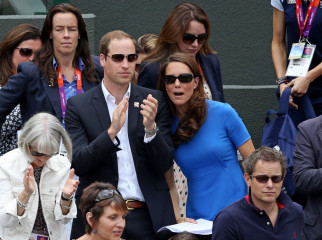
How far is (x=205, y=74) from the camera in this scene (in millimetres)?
6285

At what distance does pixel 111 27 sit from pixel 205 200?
14.7ft

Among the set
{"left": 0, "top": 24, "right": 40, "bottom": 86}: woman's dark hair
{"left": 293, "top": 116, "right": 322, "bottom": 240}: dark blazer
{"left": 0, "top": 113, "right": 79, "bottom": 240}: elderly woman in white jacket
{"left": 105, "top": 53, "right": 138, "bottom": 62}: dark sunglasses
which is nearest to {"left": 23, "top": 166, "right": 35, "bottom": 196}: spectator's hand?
{"left": 0, "top": 113, "right": 79, "bottom": 240}: elderly woman in white jacket

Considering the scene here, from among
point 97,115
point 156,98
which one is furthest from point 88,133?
point 156,98

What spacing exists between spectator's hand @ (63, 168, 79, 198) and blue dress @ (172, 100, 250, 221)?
90cm

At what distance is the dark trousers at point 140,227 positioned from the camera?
537cm

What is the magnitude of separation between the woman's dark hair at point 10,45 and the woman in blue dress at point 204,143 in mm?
1545

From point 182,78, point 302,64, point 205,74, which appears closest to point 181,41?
point 205,74

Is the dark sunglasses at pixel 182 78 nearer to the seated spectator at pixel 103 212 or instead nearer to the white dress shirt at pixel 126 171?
the white dress shirt at pixel 126 171

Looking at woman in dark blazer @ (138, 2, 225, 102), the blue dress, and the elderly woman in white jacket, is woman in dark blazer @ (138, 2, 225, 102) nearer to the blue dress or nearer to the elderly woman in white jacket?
the blue dress

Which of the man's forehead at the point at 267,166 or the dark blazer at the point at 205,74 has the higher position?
the dark blazer at the point at 205,74

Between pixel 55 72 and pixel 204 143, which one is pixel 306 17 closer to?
pixel 204 143

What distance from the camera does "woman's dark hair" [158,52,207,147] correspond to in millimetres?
5609

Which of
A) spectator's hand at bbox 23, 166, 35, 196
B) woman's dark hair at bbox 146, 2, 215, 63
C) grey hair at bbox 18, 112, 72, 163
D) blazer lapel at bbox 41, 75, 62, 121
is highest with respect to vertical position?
woman's dark hair at bbox 146, 2, 215, 63

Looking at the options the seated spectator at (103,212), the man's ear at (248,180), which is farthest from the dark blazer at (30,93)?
the man's ear at (248,180)
